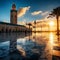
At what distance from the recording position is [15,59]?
5.45 m

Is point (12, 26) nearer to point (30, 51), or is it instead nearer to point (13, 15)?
point (13, 15)

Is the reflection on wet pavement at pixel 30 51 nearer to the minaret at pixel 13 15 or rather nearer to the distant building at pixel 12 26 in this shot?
the distant building at pixel 12 26

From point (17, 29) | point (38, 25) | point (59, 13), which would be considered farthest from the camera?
point (38, 25)

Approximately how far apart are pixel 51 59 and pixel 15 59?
1674mm

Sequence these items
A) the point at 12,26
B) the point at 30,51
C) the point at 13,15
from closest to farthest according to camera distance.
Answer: the point at 30,51 < the point at 12,26 < the point at 13,15

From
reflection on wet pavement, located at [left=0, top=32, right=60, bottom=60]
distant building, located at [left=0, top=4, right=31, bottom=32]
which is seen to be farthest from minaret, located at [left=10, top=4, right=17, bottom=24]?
reflection on wet pavement, located at [left=0, top=32, right=60, bottom=60]

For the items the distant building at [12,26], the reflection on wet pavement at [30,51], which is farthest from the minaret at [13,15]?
the reflection on wet pavement at [30,51]

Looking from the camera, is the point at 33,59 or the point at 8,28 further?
the point at 8,28

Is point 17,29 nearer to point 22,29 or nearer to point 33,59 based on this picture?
point 22,29

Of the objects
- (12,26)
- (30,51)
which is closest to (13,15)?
(12,26)

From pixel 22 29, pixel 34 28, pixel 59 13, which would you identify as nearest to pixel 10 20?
pixel 22 29

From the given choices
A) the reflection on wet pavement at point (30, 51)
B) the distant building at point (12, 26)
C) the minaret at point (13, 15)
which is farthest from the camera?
the minaret at point (13, 15)

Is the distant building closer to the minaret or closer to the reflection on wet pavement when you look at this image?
the minaret

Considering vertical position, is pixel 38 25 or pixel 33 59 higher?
pixel 38 25
